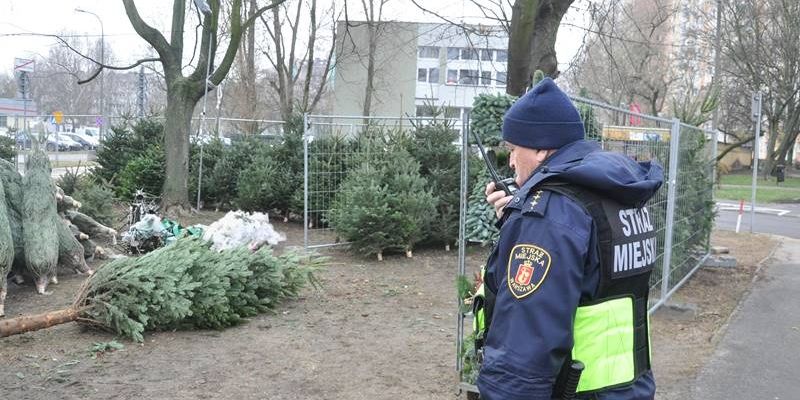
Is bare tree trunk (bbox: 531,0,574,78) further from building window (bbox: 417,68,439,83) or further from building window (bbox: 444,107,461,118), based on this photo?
building window (bbox: 417,68,439,83)

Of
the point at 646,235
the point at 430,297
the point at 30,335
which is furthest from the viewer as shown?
the point at 430,297

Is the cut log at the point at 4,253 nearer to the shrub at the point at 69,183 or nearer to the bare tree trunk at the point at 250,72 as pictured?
the shrub at the point at 69,183

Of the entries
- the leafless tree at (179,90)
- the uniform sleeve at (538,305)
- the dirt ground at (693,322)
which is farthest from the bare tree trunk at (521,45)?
the uniform sleeve at (538,305)

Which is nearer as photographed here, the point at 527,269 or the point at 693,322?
the point at 527,269

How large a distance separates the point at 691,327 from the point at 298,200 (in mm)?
7385

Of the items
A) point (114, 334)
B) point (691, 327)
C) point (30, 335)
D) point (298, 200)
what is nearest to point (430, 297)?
point (691, 327)

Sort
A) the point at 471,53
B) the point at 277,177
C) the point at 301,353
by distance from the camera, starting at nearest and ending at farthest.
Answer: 1. the point at 301,353
2. the point at 277,177
3. the point at 471,53

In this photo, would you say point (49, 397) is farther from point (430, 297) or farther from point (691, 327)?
point (691, 327)

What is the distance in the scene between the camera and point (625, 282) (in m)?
2.08

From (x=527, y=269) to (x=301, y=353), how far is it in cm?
382

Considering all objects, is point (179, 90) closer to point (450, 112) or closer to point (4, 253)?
point (450, 112)

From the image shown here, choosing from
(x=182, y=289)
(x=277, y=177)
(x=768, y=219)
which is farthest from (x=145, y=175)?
(x=768, y=219)

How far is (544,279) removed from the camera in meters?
1.87

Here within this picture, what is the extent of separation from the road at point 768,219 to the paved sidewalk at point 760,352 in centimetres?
523
